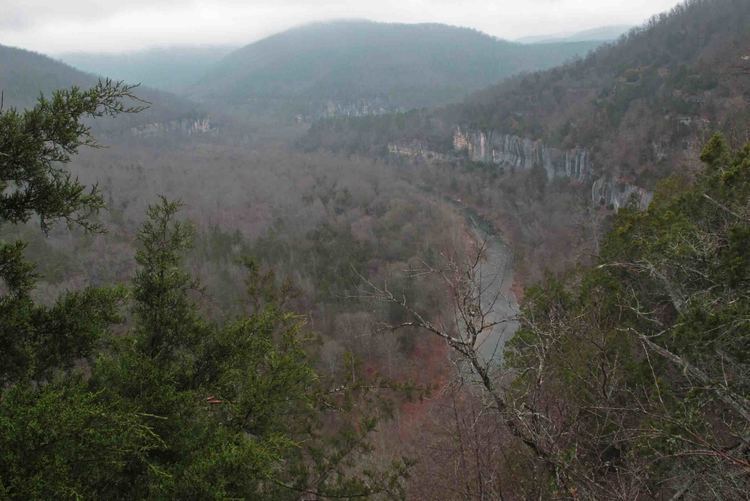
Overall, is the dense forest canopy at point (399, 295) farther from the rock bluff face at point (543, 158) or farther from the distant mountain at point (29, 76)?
the distant mountain at point (29, 76)

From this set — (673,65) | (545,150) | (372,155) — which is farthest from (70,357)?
(372,155)

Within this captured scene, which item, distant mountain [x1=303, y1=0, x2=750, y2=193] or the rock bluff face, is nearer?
distant mountain [x1=303, y1=0, x2=750, y2=193]

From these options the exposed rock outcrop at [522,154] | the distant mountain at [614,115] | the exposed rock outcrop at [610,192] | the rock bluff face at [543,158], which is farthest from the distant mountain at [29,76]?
the exposed rock outcrop at [610,192]

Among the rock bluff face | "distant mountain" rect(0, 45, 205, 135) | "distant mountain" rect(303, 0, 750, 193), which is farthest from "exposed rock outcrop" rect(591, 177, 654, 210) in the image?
"distant mountain" rect(0, 45, 205, 135)

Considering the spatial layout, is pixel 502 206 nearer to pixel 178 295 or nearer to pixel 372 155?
pixel 372 155

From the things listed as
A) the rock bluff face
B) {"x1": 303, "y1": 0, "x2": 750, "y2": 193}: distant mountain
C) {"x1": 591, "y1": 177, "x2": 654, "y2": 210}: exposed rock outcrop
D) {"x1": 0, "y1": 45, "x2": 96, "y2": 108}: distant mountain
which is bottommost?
{"x1": 591, "y1": 177, "x2": 654, "y2": 210}: exposed rock outcrop

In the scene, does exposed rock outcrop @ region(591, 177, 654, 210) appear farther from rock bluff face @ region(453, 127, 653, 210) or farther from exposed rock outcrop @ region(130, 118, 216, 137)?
exposed rock outcrop @ region(130, 118, 216, 137)

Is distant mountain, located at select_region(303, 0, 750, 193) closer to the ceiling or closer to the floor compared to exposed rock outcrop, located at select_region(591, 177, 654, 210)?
closer to the ceiling

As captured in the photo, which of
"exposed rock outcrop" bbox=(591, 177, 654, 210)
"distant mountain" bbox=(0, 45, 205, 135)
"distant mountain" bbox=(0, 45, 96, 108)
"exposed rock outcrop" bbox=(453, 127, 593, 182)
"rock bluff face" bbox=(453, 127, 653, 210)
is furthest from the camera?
"distant mountain" bbox=(0, 45, 205, 135)
